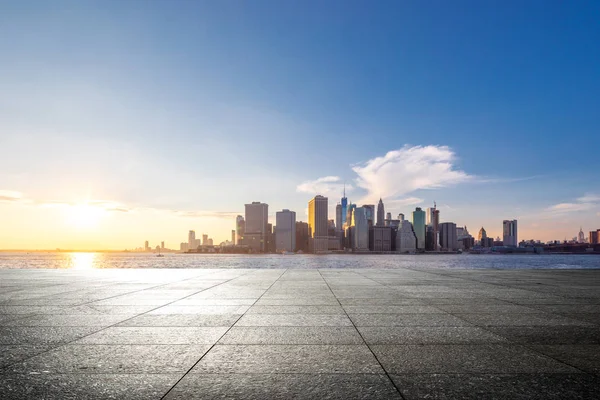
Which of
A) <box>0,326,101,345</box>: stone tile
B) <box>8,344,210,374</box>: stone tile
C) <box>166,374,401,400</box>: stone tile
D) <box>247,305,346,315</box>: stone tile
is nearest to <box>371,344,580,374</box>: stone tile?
<box>166,374,401,400</box>: stone tile

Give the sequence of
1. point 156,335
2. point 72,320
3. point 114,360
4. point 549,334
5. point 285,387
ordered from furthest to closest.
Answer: point 72,320, point 549,334, point 156,335, point 114,360, point 285,387

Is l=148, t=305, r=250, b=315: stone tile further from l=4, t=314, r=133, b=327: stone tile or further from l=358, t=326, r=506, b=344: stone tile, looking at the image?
l=358, t=326, r=506, b=344: stone tile

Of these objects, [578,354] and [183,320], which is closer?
[578,354]

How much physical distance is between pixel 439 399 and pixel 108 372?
4.64 metres

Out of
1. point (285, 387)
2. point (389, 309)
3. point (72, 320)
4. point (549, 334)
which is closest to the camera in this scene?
point (285, 387)

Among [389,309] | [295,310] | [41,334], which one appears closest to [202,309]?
[295,310]

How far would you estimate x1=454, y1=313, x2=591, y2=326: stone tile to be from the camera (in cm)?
930

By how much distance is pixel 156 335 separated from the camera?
26.2 feet

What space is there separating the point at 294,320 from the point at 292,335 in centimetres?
163

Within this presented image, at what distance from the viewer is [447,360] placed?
625 cm

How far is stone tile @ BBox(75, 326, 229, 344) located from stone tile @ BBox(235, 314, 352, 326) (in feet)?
3.29

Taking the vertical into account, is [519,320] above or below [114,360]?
below

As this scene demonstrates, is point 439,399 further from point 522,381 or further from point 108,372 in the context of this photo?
point 108,372

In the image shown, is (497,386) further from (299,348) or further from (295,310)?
(295,310)
